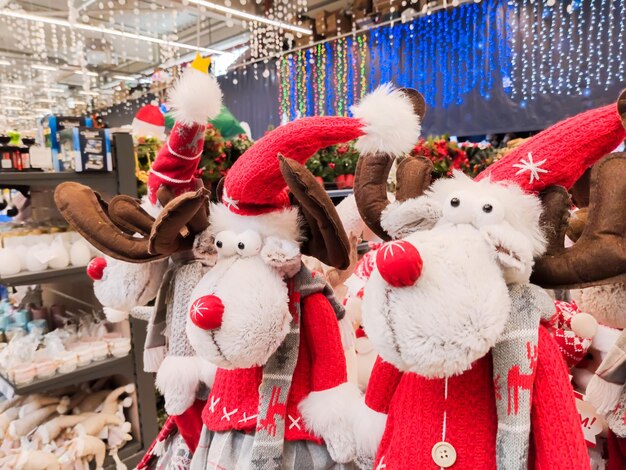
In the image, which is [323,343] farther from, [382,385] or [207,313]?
[207,313]

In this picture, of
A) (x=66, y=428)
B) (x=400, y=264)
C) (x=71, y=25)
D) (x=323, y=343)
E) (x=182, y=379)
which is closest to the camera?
(x=400, y=264)

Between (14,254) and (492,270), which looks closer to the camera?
(492,270)

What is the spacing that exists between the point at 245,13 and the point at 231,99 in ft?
8.67

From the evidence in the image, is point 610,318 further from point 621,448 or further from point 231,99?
point 231,99

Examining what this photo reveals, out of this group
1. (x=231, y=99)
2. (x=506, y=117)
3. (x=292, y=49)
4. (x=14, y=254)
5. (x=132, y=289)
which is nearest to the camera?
(x=132, y=289)

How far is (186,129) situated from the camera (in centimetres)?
104

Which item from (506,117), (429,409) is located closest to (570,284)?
(429,409)

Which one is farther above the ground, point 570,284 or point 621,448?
point 570,284

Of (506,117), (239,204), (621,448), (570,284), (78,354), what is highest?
(506,117)

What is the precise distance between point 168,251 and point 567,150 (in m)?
0.71

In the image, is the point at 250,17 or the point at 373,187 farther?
the point at 250,17

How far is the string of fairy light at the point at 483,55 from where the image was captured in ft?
13.6

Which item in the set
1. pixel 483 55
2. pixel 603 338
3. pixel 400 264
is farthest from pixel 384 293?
pixel 483 55

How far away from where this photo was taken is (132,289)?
1.12 meters
